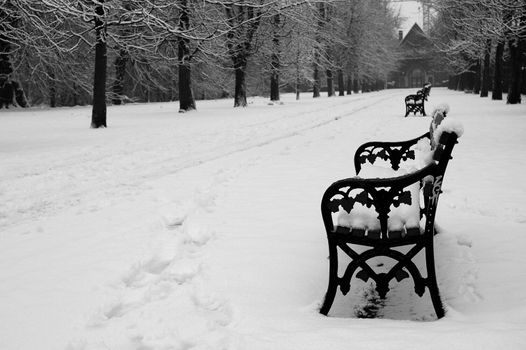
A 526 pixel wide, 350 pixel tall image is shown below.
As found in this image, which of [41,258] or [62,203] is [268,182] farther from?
[41,258]

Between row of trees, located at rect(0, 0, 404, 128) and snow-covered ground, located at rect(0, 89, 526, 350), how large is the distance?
286 inches

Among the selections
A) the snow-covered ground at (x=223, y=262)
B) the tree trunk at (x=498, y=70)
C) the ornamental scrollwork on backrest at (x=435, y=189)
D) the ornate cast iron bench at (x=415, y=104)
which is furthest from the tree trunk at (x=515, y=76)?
the ornamental scrollwork on backrest at (x=435, y=189)

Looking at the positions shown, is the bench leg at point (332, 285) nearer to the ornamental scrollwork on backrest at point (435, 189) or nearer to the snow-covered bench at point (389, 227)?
the snow-covered bench at point (389, 227)

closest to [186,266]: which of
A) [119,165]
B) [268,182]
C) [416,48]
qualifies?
[268,182]

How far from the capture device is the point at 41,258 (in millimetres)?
3730

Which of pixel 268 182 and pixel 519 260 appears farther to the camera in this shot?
pixel 268 182

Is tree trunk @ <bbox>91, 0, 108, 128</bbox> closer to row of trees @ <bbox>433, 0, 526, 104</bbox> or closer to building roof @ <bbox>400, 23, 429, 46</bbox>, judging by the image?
row of trees @ <bbox>433, 0, 526, 104</bbox>

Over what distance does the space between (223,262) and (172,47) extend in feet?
70.9

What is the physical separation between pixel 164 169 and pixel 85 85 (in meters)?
20.8

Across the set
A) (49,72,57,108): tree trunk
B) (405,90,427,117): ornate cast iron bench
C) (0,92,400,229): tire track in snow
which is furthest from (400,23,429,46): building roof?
(0,92,400,229): tire track in snow

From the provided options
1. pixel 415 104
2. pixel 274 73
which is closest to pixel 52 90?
pixel 274 73

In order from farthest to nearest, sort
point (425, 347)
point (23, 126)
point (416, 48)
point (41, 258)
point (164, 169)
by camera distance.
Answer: point (416, 48) < point (23, 126) < point (164, 169) < point (41, 258) < point (425, 347)

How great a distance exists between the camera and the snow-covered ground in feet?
8.25

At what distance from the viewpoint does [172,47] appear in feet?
76.9
